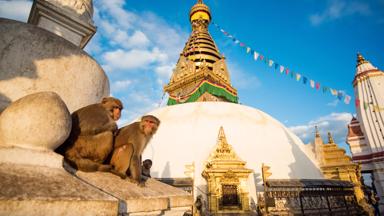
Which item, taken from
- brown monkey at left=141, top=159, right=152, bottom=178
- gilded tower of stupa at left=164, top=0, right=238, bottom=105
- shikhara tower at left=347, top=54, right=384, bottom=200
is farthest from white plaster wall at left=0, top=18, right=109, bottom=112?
gilded tower of stupa at left=164, top=0, right=238, bottom=105

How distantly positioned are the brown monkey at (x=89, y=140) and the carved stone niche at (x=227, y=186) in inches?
328

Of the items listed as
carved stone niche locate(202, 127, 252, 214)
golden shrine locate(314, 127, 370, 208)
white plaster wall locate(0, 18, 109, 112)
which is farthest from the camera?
golden shrine locate(314, 127, 370, 208)

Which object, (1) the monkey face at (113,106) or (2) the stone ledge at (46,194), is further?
(1) the monkey face at (113,106)

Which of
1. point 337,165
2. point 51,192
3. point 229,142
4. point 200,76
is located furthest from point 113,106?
point 200,76

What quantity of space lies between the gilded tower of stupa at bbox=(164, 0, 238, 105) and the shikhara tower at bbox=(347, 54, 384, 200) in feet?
39.2

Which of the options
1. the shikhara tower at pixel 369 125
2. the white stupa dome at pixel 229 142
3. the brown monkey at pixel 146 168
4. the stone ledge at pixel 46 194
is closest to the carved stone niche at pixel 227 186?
the white stupa dome at pixel 229 142

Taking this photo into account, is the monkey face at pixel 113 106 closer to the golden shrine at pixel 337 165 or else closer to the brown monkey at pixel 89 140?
the brown monkey at pixel 89 140

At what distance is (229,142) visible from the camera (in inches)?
511

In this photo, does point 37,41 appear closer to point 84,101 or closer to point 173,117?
point 84,101

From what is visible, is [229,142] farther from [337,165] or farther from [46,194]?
[46,194]

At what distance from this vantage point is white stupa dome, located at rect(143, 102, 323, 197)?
12141 millimetres

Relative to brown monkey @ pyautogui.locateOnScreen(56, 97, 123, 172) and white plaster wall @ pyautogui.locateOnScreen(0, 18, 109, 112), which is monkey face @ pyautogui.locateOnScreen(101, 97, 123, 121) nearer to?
brown monkey @ pyautogui.locateOnScreen(56, 97, 123, 172)

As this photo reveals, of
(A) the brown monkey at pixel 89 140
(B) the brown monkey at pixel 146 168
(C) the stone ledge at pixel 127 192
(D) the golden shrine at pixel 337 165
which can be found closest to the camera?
(C) the stone ledge at pixel 127 192

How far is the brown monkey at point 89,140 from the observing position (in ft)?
5.91
